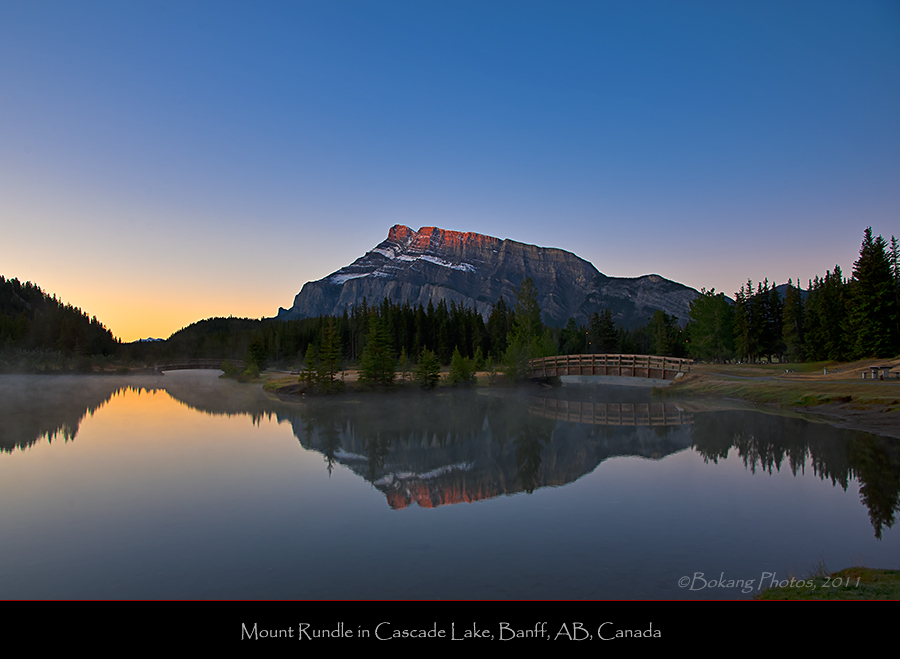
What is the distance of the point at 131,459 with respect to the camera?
76.5 feet

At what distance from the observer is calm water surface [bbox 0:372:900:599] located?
10.1m

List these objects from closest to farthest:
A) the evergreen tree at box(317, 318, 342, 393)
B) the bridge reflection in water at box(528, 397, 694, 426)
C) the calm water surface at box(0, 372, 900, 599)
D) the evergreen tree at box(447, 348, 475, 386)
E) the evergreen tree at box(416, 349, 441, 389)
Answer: the calm water surface at box(0, 372, 900, 599)
the bridge reflection in water at box(528, 397, 694, 426)
the evergreen tree at box(317, 318, 342, 393)
the evergreen tree at box(416, 349, 441, 389)
the evergreen tree at box(447, 348, 475, 386)

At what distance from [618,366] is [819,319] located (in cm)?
2958

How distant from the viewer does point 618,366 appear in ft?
194

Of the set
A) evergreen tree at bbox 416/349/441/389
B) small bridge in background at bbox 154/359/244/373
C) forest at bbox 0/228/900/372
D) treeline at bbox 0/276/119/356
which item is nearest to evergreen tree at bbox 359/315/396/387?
forest at bbox 0/228/900/372

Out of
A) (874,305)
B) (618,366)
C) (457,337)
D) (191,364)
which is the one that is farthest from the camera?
(191,364)

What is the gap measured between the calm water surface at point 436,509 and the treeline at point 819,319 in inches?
1253

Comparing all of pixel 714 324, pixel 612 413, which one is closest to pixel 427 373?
pixel 612 413

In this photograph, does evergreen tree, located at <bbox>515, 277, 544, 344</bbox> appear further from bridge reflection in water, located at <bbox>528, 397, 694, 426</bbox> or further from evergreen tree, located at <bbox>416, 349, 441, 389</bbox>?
bridge reflection in water, located at <bbox>528, 397, 694, 426</bbox>

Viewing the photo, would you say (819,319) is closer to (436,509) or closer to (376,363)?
(376,363)

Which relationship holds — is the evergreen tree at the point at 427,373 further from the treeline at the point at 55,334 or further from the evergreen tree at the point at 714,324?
the treeline at the point at 55,334

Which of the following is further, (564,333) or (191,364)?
(564,333)

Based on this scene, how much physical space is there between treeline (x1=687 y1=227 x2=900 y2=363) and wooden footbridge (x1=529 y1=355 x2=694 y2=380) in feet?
57.7

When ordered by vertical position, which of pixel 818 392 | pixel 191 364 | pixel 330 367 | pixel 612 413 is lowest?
pixel 612 413
